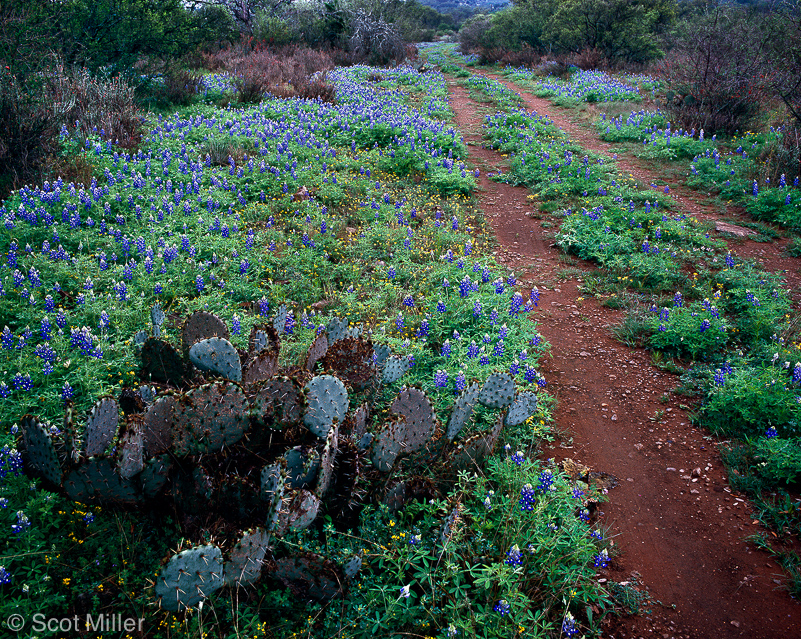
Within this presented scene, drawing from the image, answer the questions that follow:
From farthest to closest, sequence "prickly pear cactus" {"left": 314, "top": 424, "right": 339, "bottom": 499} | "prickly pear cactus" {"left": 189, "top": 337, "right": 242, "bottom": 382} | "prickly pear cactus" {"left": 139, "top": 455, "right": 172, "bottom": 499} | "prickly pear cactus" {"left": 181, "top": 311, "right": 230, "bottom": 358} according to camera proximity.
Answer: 1. "prickly pear cactus" {"left": 181, "top": 311, "right": 230, "bottom": 358}
2. "prickly pear cactus" {"left": 189, "top": 337, "right": 242, "bottom": 382}
3. "prickly pear cactus" {"left": 314, "top": 424, "right": 339, "bottom": 499}
4. "prickly pear cactus" {"left": 139, "top": 455, "right": 172, "bottom": 499}

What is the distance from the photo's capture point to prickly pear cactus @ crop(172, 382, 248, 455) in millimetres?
2887

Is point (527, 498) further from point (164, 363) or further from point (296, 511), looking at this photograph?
point (164, 363)

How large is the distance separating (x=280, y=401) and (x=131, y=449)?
0.87m

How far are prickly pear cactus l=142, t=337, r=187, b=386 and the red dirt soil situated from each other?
10.1 ft

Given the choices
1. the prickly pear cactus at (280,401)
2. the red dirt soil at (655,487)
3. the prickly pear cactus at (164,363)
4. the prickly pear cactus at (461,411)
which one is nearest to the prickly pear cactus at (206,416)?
the prickly pear cactus at (280,401)

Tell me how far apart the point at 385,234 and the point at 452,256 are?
1.14 metres

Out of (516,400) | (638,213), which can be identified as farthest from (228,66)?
(516,400)

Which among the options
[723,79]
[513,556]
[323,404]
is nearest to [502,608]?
[513,556]

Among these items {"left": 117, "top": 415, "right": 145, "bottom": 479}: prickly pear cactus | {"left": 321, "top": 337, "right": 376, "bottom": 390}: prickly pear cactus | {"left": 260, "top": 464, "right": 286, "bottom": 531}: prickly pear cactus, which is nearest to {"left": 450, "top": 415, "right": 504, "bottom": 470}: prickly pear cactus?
{"left": 321, "top": 337, "right": 376, "bottom": 390}: prickly pear cactus

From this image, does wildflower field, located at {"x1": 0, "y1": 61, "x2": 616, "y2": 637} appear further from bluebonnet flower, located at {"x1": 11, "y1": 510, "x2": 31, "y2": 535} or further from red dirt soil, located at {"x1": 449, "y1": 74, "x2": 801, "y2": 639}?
red dirt soil, located at {"x1": 449, "y1": 74, "x2": 801, "y2": 639}

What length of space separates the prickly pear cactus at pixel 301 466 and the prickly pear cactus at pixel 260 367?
0.73 metres

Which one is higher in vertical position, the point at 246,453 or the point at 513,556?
the point at 246,453

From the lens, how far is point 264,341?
3965mm

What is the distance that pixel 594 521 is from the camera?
3584mm
